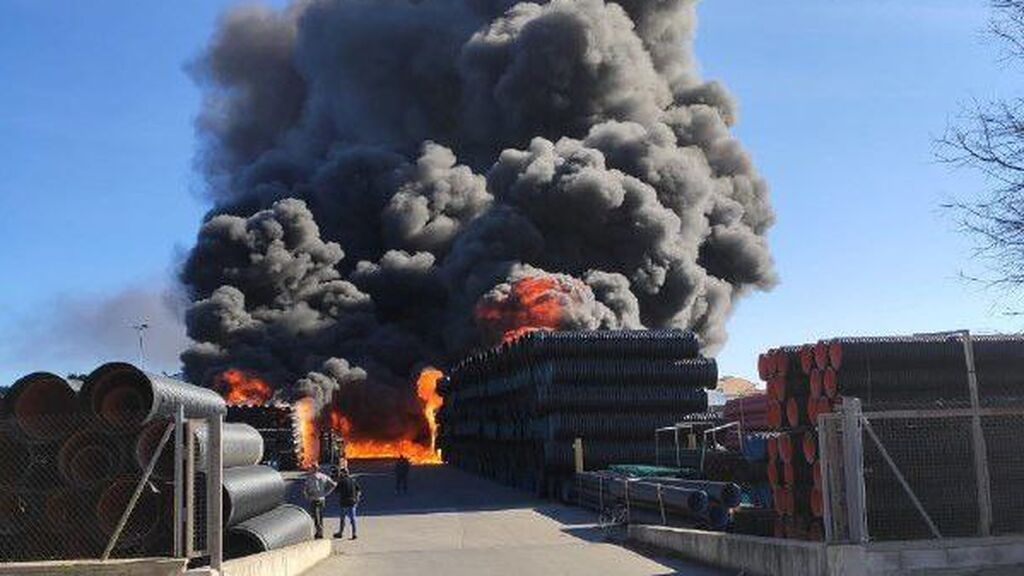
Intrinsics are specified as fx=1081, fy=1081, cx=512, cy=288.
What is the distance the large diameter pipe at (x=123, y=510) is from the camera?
40.0 ft

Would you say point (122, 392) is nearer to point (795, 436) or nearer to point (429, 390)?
point (795, 436)

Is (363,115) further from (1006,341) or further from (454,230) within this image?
(1006,341)

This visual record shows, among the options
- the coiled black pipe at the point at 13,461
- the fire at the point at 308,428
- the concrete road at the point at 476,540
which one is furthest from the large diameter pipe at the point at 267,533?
the fire at the point at 308,428

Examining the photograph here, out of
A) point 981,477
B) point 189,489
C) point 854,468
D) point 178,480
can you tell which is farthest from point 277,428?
point 981,477

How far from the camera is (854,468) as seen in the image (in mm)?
11453

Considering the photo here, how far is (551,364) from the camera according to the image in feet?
108

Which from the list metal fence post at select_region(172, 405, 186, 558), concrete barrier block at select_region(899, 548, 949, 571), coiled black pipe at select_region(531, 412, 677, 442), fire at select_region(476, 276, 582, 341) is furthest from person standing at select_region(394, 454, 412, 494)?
concrete barrier block at select_region(899, 548, 949, 571)

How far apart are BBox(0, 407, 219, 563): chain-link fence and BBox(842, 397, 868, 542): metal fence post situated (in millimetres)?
7063

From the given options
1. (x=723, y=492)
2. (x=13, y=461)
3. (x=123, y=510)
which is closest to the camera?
(x=123, y=510)

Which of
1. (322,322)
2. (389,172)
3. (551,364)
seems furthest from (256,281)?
(551,364)

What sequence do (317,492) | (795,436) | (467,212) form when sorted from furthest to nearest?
1. (467,212)
2. (317,492)
3. (795,436)

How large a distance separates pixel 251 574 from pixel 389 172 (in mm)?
64896

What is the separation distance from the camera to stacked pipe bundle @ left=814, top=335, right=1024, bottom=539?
12734 millimetres

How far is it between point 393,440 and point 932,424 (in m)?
54.1
